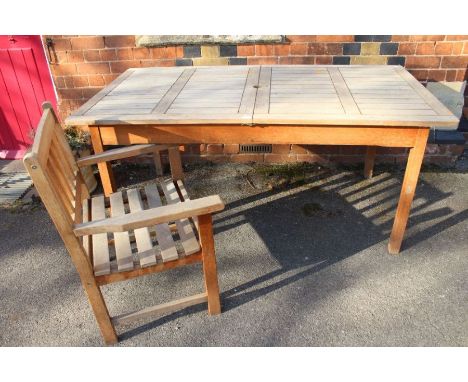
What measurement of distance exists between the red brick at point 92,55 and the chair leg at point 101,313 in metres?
2.32

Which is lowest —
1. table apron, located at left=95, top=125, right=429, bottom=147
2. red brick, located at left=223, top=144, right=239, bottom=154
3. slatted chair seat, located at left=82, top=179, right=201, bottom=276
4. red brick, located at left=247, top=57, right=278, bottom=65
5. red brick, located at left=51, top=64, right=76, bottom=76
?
red brick, located at left=223, top=144, right=239, bottom=154

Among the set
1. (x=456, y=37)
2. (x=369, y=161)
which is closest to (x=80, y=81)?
(x=369, y=161)

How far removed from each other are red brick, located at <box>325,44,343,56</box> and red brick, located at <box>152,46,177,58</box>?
4.39 feet

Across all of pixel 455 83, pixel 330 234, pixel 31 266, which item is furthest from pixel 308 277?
pixel 455 83

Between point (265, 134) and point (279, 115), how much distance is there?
144 mm

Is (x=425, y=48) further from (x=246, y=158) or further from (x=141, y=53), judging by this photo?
(x=141, y=53)

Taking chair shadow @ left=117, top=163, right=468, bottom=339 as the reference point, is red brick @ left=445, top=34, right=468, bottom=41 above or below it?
above

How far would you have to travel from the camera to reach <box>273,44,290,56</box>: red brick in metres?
3.33

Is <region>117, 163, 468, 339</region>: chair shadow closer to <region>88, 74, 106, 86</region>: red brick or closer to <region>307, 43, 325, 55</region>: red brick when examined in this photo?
<region>307, 43, 325, 55</region>: red brick

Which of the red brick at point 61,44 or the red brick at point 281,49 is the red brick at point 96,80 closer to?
the red brick at point 61,44

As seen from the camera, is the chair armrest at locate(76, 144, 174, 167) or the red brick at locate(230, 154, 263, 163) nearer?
the chair armrest at locate(76, 144, 174, 167)

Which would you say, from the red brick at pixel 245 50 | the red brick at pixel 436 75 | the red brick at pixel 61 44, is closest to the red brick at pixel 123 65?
the red brick at pixel 61 44

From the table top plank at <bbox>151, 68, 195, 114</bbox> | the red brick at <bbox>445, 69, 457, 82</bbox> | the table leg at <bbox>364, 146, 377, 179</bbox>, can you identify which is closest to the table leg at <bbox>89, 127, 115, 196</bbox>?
the table top plank at <bbox>151, 68, 195, 114</bbox>

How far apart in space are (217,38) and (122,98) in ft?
3.88
